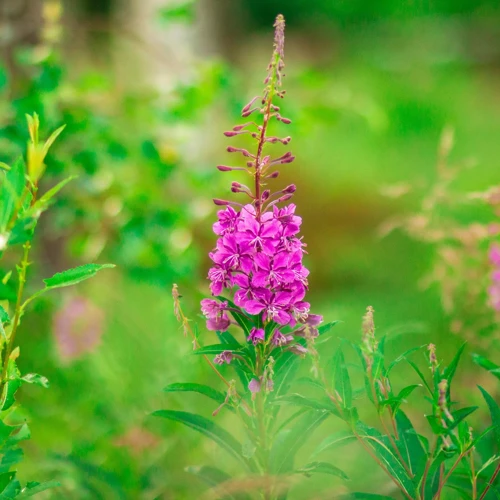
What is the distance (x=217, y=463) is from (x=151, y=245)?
0.86 m

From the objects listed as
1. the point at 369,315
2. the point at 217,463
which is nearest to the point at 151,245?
the point at 217,463

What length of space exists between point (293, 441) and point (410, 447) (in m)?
0.20

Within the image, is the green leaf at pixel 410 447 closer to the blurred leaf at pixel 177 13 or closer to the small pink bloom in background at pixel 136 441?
the small pink bloom in background at pixel 136 441

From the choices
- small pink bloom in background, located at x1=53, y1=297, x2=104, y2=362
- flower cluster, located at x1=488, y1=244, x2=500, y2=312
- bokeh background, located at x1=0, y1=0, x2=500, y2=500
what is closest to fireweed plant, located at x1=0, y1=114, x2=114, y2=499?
bokeh background, located at x1=0, y1=0, x2=500, y2=500

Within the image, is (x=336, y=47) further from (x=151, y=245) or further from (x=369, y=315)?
(x=369, y=315)

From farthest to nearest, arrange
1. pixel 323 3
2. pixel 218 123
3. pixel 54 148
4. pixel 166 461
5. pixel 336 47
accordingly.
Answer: pixel 336 47, pixel 323 3, pixel 218 123, pixel 54 148, pixel 166 461

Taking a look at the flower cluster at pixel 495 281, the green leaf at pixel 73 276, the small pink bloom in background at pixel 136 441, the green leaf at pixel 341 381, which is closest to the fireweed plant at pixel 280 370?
the green leaf at pixel 341 381

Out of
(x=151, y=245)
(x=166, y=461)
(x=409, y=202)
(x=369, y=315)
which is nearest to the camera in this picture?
(x=369, y=315)

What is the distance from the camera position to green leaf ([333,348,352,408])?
0.94 meters

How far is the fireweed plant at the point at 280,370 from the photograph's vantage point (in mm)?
928

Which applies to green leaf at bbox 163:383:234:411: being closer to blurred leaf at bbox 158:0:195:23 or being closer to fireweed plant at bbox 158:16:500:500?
fireweed plant at bbox 158:16:500:500

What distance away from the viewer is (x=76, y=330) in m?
2.38

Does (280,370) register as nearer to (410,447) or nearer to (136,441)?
(410,447)

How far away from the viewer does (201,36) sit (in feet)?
21.2
